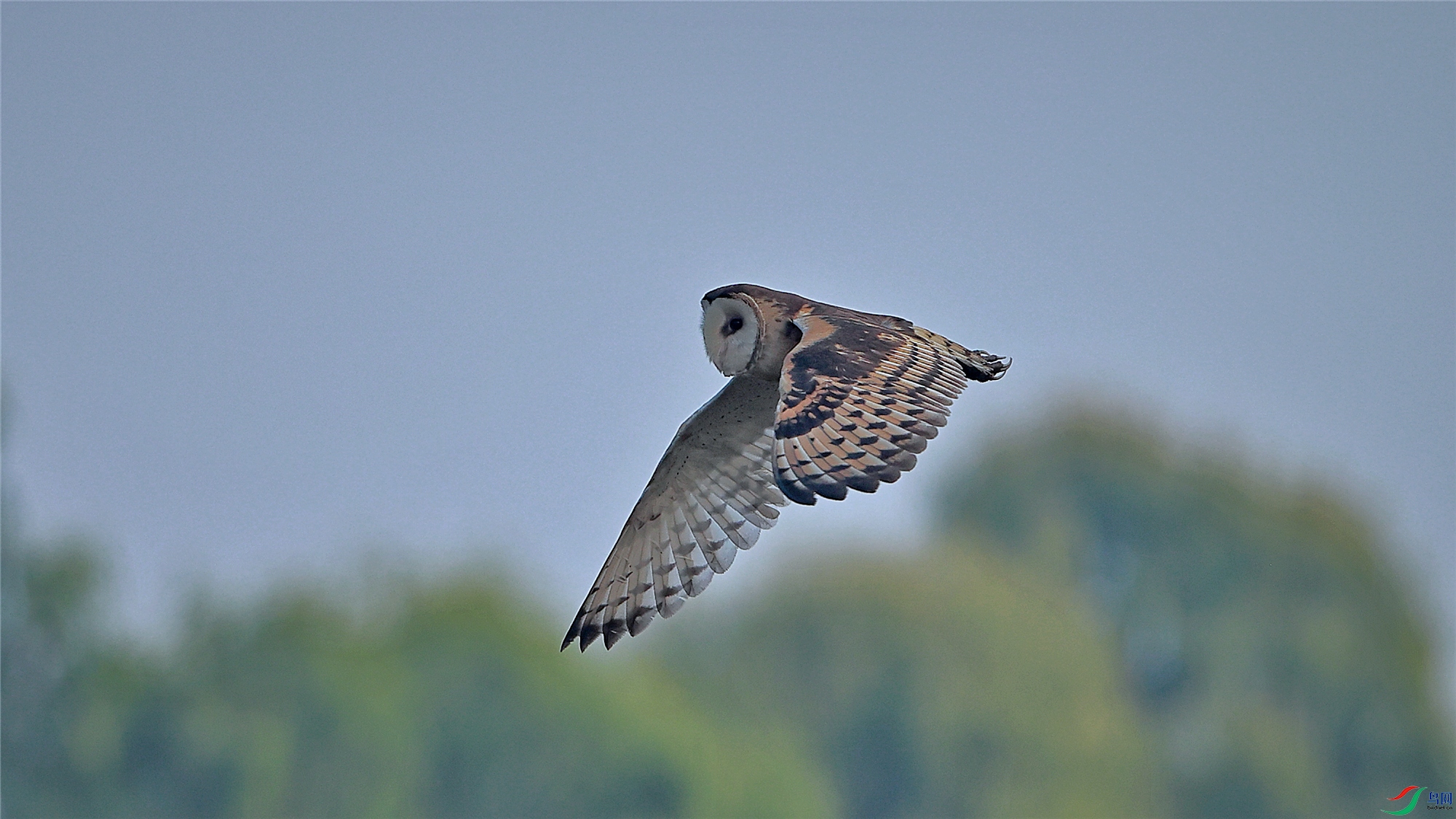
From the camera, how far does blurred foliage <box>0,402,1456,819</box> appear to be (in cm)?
2850

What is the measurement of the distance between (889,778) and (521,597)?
713 centimetres

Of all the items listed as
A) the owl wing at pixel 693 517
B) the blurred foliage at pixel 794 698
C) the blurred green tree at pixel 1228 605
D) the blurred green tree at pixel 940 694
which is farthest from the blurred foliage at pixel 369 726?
the owl wing at pixel 693 517

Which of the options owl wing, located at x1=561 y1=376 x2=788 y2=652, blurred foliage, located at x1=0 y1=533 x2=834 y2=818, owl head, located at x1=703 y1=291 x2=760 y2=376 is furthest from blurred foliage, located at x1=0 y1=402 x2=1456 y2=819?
owl head, located at x1=703 y1=291 x2=760 y2=376

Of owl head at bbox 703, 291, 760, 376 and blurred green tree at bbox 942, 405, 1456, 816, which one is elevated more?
blurred green tree at bbox 942, 405, 1456, 816

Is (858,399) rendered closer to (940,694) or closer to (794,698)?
(940,694)

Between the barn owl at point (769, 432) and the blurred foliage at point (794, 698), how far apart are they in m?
20.8

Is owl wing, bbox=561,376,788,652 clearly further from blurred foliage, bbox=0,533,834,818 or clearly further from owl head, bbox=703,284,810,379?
blurred foliage, bbox=0,533,834,818

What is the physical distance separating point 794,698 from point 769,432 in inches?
973

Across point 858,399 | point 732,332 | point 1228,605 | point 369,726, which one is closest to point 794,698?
point 369,726

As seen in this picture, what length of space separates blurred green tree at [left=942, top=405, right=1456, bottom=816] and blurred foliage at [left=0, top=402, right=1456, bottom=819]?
0.23ft

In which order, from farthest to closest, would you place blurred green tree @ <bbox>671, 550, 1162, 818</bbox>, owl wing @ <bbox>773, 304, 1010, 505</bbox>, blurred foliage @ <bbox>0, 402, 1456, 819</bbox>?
blurred green tree @ <bbox>671, 550, 1162, 818</bbox>, blurred foliage @ <bbox>0, 402, 1456, 819</bbox>, owl wing @ <bbox>773, 304, 1010, 505</bbox>

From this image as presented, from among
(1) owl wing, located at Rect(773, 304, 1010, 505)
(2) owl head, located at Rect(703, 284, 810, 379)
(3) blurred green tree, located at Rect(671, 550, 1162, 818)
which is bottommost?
(1) owl wing, located at Rect(773, 304, 1010, 505)

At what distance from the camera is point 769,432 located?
22.0 ft

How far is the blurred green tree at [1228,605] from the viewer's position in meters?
32.1
